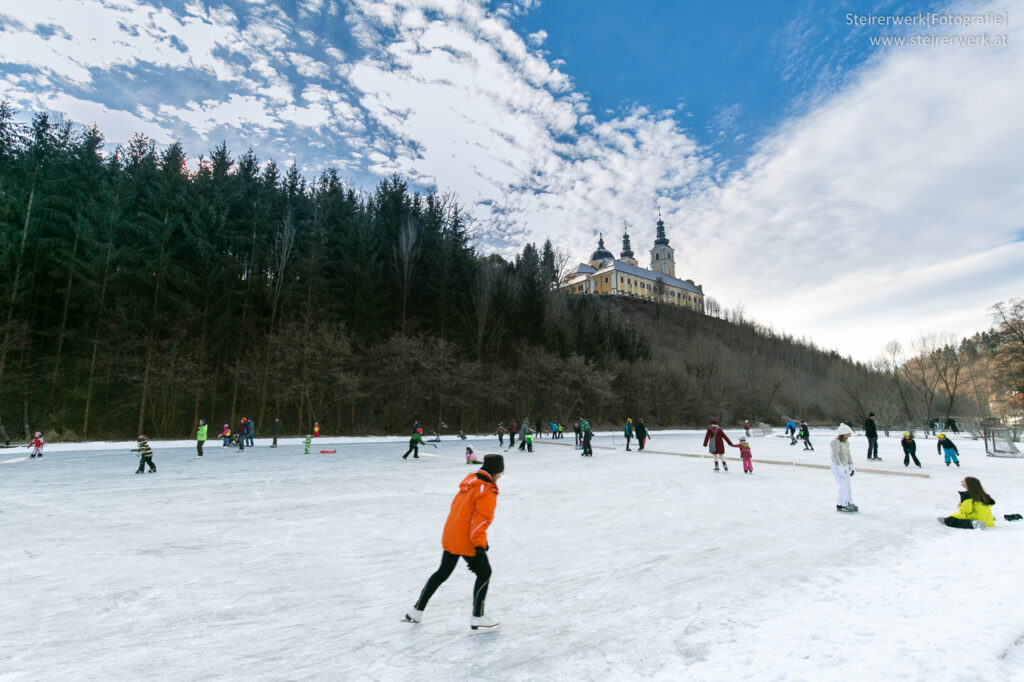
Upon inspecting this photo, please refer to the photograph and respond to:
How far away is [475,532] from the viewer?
3.81m

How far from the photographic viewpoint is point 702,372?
7250 cm

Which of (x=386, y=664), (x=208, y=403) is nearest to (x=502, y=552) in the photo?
(x=386, y=664)

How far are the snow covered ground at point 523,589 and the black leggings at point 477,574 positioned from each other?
282 mm

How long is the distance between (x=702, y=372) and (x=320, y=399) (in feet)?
189

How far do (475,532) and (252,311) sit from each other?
125ft

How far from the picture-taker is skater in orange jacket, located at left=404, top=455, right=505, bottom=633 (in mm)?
3824

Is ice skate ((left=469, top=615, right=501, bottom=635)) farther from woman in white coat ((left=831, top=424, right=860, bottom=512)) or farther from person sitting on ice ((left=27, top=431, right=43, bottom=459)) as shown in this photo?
person sitting on ice ((left=27, top=431, right=43, bottom=459))

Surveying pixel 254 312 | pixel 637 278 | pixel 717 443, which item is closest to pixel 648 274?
pixel 637 278

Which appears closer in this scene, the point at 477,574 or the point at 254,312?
the point at 477,574

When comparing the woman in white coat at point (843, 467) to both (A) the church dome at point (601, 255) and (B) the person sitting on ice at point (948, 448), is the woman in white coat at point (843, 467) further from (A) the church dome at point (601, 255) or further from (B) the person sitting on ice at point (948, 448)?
(A) the church dome at point (601, 255)

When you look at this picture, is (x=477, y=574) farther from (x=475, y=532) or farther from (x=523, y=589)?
(x=523, y=589)

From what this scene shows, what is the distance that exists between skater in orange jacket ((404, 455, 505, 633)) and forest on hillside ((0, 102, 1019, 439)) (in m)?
32.9

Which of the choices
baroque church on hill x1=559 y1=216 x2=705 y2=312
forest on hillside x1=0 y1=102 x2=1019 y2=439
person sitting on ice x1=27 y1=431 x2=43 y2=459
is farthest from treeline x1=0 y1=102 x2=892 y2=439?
baroque church on hill x1=559 y1=216 x2=705 y2=312

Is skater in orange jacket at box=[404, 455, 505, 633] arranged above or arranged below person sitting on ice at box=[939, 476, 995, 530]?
above
